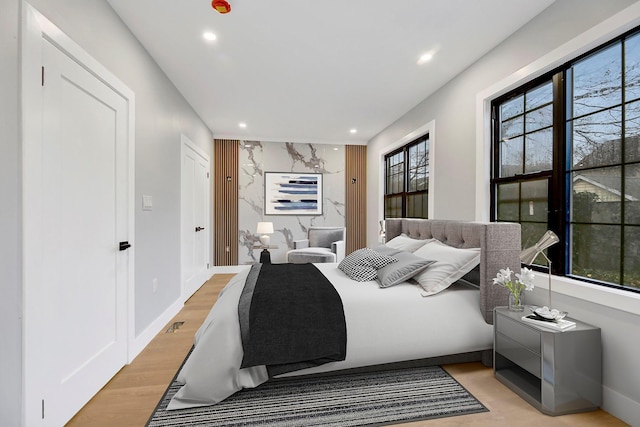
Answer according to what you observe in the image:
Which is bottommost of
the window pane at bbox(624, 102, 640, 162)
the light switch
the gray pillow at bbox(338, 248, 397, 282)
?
the gray pillow at bbox(338, 248, 397, 282)

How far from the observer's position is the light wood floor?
62.0 inches

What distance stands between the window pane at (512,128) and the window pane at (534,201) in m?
0.45

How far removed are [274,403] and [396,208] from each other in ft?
11.6

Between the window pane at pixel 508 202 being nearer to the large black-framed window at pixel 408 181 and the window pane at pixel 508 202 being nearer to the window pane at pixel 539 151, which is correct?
the window pane at pixel 539 151

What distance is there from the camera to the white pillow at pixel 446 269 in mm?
2123

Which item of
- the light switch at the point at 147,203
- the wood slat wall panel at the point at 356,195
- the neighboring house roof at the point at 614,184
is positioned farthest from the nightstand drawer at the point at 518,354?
the wood slat wall panel at the point at 356,195

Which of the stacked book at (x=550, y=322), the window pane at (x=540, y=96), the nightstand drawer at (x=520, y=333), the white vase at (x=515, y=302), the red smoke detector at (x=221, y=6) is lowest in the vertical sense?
the nightstand drawer at (x=520, y=333)

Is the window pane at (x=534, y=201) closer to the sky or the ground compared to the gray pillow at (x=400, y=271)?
closer to the sky

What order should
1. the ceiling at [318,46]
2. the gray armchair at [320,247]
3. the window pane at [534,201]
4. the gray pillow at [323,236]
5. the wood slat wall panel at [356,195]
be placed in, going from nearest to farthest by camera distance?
the ceiling at [318,46] → the window pane at [534,201] → the gray armchair at [320,247] → the gray pillow at [323,236] → the wood slat wall panel at [356,195]

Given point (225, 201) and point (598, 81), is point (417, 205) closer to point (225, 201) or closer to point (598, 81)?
point (598, 81)

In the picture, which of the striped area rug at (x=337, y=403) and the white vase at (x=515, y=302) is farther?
the white vase at (x=515, y=302)

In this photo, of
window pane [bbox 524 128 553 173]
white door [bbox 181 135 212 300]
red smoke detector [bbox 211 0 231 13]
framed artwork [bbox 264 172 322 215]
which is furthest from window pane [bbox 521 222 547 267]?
framed artwork [bbox 264 172 322 215]

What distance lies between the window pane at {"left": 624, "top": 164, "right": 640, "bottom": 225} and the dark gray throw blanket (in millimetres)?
1690

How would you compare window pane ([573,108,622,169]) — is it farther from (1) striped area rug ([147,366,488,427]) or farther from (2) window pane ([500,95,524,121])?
(1) striped area rug ([147,366,488,427])
